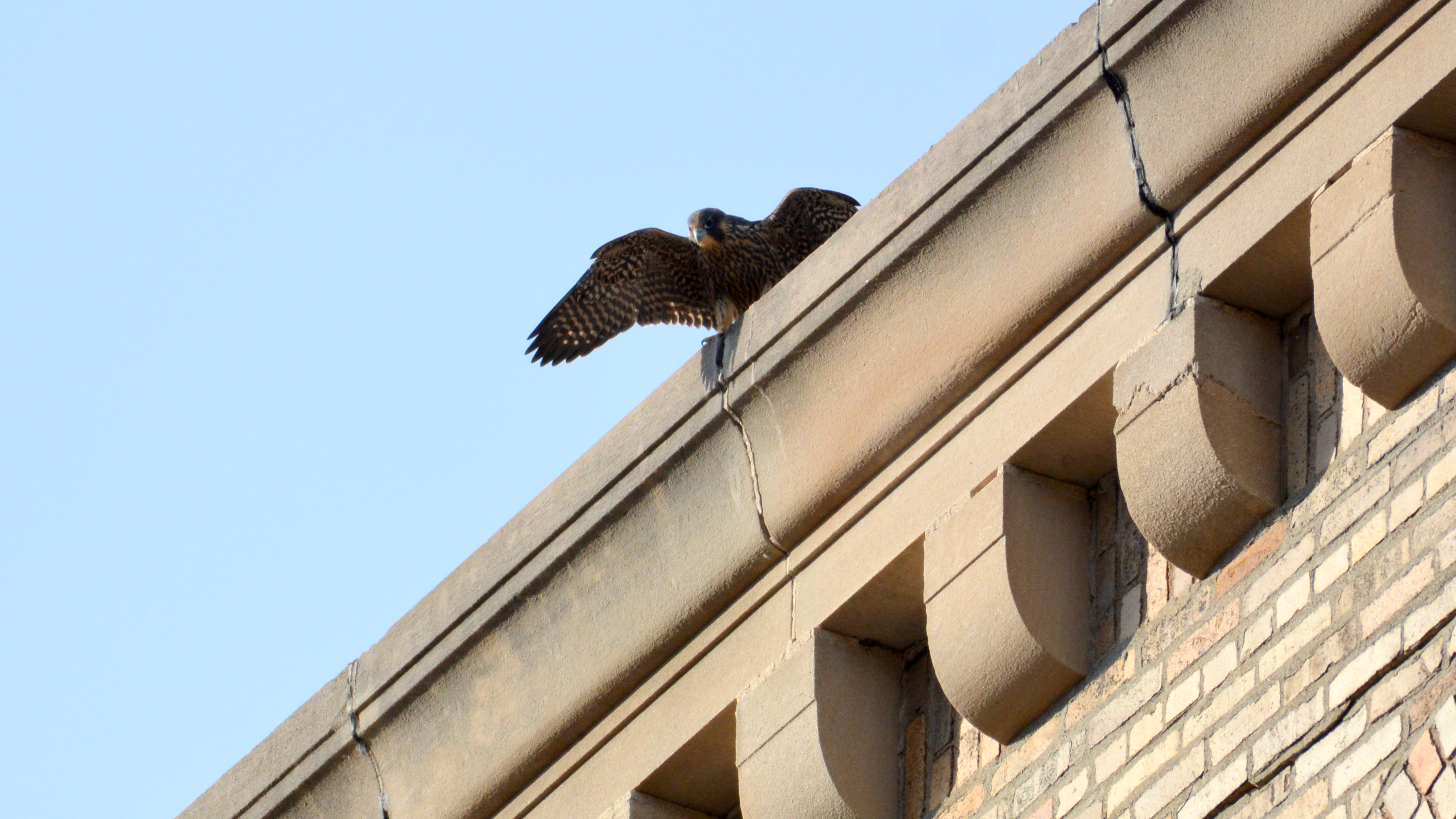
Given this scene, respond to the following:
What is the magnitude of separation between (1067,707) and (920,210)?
3.95 ft

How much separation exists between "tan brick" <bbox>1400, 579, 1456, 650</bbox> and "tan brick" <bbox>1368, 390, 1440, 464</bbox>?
38 centimetres

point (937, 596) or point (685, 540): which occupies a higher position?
point (685, 540)

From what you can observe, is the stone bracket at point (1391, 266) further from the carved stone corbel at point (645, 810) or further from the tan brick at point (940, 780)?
the carved stone corbel at point (645, 810)

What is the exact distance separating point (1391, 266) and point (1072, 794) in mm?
1240

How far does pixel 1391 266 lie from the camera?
462 cm

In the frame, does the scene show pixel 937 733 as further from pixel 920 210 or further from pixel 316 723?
pixel 316 723

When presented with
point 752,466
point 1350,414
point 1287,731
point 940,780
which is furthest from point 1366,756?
point 752,466

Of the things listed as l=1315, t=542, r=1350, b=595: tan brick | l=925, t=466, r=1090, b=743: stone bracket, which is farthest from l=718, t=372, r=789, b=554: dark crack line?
l=1315, t=542, r=1350, b=595: tan brick

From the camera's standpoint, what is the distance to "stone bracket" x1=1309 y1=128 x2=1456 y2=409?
4.60 meters

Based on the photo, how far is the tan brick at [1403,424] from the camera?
4586 millimetres

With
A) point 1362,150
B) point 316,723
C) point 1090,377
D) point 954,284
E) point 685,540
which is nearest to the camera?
point 1362,150

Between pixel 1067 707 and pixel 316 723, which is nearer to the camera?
pixel 1067 707

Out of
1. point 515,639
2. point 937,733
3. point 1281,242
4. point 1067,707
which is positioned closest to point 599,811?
point 515,639

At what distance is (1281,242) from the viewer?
16.1 ft
